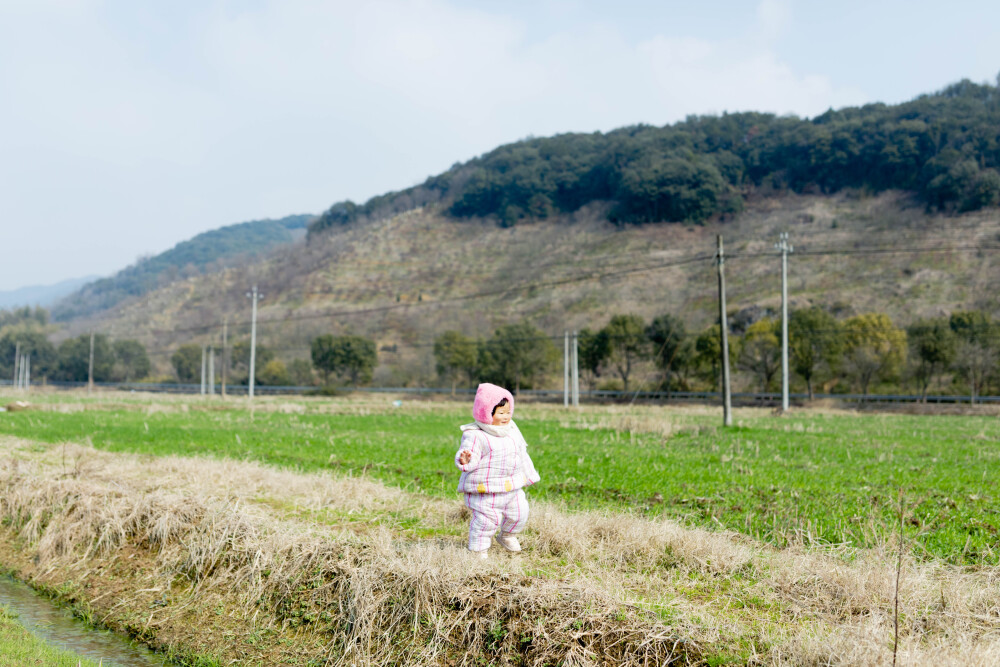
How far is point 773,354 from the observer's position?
5219 centimetres

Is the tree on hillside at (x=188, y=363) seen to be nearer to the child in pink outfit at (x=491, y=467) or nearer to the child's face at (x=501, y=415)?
the child in pink outfit at (x=491, y=467)

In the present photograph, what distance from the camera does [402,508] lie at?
8711mm

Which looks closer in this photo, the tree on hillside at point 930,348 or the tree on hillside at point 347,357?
the tree on hillside at point 930,348

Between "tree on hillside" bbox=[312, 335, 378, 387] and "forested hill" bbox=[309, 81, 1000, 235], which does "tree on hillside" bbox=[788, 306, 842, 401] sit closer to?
"tree on hillside" bbox=[312, 335, 378, 387]

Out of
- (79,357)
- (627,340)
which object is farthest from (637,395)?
(79,357)

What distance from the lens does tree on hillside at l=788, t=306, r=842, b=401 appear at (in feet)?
161

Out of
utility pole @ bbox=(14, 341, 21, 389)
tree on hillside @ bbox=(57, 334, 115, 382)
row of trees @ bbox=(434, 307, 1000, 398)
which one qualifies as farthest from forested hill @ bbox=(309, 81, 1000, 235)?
utility pole @ bbox=(14, 341, 21, 389)

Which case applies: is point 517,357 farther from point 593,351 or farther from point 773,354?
point 773,354

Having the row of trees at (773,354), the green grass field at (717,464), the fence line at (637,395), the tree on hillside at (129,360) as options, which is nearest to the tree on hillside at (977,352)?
the row of trees at (773,354)

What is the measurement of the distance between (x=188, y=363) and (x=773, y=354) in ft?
219

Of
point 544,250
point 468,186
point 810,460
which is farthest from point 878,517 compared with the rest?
point 468,186

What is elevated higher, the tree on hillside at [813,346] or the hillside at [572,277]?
the hillside at [572,277]

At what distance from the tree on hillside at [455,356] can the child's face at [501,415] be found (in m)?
55.8

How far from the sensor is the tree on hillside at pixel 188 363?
8394 cm
